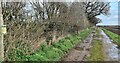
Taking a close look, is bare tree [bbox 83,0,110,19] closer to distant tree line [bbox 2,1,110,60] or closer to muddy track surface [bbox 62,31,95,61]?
muddy track surface [bbox 62,31,95,61]

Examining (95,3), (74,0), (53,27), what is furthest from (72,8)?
(95,3)

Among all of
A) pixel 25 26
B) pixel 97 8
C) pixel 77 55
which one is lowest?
A: pixel 77 55

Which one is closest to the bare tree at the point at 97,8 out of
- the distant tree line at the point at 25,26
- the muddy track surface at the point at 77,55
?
the muddy track surface at the point at 77,55

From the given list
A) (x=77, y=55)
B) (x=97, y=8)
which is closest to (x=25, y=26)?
(x=77, y=55)

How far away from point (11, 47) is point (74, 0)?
14.2m

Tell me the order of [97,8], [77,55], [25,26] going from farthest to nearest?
[97,8] < [77,55] < [25,26]

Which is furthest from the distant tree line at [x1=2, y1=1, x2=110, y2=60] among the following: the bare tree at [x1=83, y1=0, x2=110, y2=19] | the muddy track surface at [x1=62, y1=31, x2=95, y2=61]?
the bare tree at [x1=83, y1=0, x2=110, y2=19]

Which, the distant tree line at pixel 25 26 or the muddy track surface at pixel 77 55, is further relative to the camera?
the muddy track surface at pixel 77 55

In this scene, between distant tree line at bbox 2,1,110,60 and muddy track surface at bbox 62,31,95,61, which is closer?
distant tree line at bbox 2,1,110,60

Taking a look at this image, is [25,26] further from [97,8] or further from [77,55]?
[97,8]

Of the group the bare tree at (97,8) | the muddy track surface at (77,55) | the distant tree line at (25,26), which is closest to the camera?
the distant tree line at (25,26)

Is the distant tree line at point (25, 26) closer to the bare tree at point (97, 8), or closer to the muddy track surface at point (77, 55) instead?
the muddy track surface at point (77, 55)

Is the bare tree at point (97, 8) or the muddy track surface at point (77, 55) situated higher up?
the bare tree at point (97, 8)

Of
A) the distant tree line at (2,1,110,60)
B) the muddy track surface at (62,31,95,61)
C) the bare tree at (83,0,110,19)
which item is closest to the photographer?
the distant tree line at (2,1,110,60)
